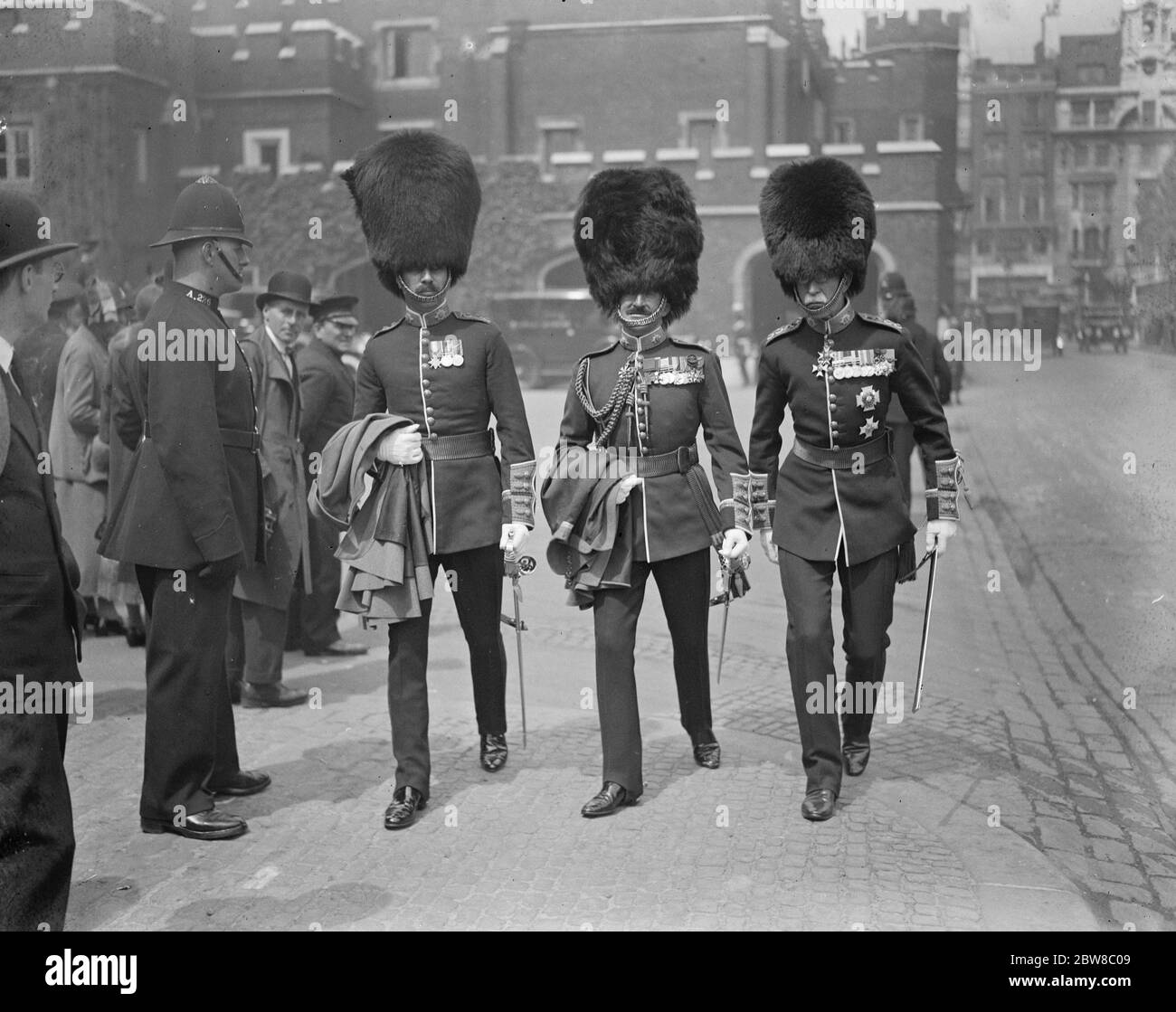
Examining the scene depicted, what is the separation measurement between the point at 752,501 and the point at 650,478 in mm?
384

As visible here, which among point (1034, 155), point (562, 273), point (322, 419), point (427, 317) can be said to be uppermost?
point (562, 273)

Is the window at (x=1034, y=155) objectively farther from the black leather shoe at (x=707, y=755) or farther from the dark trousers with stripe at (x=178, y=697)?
the dark trousers with stripe at (x=178, y=697)

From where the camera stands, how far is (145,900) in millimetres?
4406

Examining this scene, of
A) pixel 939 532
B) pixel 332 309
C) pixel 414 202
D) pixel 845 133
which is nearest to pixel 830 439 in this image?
pixel 939 532

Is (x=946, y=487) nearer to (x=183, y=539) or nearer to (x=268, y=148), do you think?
(x=183, y=539)

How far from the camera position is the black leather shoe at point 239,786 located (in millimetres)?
5469

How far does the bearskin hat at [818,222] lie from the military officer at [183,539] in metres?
2.03

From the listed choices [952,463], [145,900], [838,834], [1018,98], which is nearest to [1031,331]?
[1018,98]

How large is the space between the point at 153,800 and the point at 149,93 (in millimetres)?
6579

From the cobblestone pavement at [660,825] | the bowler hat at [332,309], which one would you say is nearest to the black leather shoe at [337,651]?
the cobblestone pavement at [660,825]

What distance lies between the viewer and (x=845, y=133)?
60.1ft
